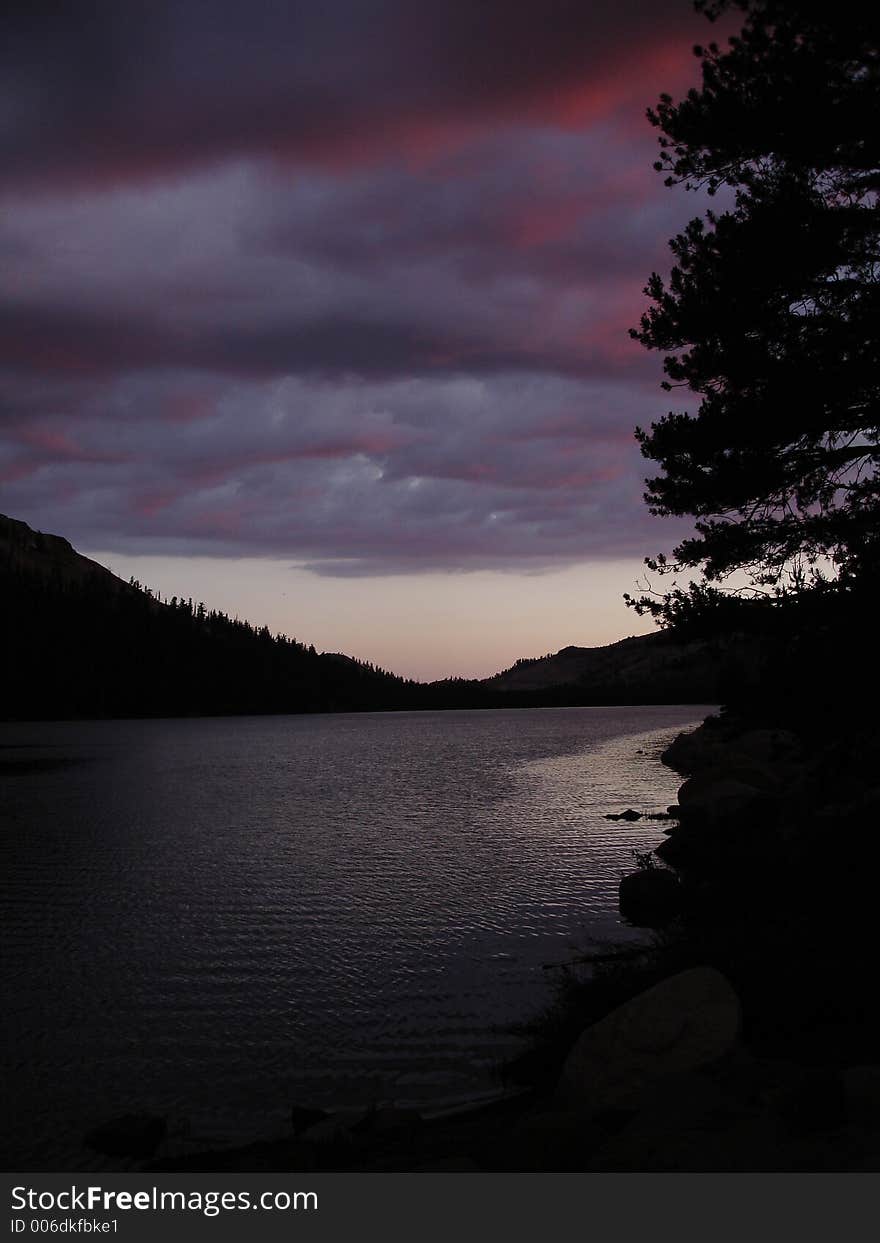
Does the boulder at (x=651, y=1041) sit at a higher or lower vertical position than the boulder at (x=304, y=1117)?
higher

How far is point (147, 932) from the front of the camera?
21.1 m

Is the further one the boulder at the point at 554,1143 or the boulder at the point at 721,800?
the boulder at the point at 721,800

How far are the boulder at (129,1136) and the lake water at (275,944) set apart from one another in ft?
0.84

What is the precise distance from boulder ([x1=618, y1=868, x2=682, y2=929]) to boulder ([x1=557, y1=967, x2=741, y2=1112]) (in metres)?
9.32

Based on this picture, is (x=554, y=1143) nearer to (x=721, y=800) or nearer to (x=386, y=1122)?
(x=386, y=1122)

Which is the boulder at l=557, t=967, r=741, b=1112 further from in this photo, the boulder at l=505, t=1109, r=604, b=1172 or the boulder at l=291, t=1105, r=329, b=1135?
the boulder at l=291, t=1105, r=329, b=1135

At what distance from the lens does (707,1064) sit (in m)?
9.25

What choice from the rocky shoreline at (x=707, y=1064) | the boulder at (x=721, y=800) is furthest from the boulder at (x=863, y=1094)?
the boulder at (x=721, y=800)

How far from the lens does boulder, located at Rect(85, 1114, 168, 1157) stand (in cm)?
983

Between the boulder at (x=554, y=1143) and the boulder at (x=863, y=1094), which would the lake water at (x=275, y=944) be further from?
the boulder at (x=863, y=1094)

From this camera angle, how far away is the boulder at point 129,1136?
9828 mm

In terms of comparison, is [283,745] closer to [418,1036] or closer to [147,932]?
[147,932]
